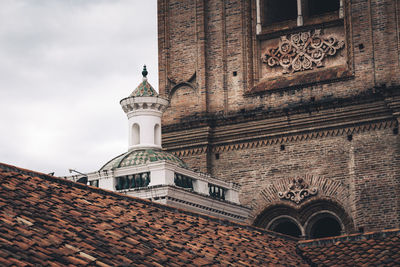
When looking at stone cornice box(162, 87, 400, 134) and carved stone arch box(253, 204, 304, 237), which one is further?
carved stone arch box(253, 204, 304, 237)

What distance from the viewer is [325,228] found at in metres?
34.5

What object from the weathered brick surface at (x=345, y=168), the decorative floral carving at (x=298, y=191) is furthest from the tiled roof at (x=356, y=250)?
the decorative floral carving at (x=298, y=191)

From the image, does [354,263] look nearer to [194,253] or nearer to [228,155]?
[194,253]

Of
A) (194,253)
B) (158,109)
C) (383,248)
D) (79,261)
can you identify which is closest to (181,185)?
(158,109)

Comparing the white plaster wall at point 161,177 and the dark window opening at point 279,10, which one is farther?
the dark window opening at point 279,10

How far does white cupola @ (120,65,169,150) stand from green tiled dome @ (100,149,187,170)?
2.79 ft

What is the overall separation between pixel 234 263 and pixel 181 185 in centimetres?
854

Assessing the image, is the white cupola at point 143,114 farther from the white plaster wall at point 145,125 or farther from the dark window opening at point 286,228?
the dark window opening at point 286,228

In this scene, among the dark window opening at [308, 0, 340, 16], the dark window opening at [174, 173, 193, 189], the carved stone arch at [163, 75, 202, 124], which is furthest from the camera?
the dark window opening at [308, 0, 340, 16]

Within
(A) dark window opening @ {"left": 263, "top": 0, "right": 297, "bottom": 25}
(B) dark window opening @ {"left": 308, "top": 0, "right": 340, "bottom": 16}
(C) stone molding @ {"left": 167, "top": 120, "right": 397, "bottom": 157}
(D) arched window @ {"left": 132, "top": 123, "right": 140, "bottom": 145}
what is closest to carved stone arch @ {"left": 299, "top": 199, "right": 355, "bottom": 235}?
(C) stone molding @ {"left": 167, "top": 120, "right": 397, "bottom": 157}

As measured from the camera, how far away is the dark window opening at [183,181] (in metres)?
27.9

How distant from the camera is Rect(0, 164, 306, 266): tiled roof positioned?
622 inches

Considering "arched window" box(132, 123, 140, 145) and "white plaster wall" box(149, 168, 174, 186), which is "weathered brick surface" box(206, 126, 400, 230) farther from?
"white plaster wall" box(149, 168, 174, 186)

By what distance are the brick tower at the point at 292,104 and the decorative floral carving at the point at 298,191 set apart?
0.11 feet
